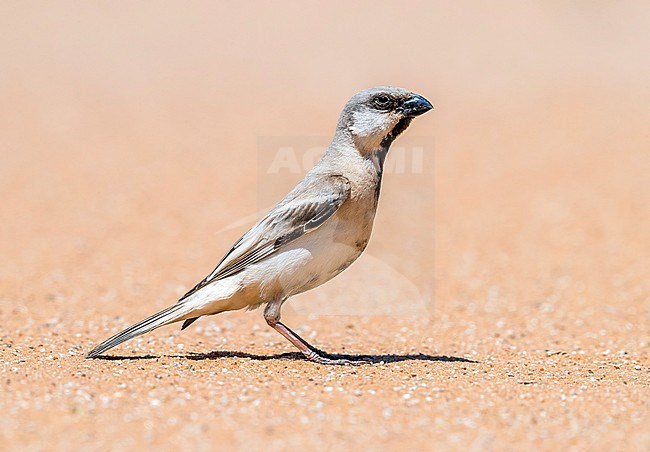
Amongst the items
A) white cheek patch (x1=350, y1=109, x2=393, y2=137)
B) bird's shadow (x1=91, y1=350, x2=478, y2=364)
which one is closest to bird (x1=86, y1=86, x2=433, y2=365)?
white cheek patch (x1=350, y1=109, x2=393, y2=137)

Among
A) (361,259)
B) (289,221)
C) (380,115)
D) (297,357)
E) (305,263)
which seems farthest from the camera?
(361,259)

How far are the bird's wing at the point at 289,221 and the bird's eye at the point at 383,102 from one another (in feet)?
2.29

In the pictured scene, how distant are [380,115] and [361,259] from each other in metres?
6.57

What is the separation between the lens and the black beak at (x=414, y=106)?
22.4ft

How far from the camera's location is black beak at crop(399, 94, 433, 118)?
6.82 m

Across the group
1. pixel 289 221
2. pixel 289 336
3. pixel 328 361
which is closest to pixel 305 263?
pixel 289 221

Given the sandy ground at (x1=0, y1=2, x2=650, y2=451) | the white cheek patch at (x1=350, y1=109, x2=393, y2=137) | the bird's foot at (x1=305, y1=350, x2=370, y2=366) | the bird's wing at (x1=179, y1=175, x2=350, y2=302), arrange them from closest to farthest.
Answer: the sandy ground at (x1=0, y1=2, x2=650, y2=451)
the bird's wing at (x1=179, y1=175, x2=350, y2=302)
the bird's foot at (x1=305, y1=350, x2=370, y2=366)
the white cheek patch at (x1=350, y1=109, x2=393, y2=137)

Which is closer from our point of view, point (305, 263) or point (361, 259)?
point (305, 263)

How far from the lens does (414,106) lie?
684 cm

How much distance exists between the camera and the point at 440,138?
856 inches

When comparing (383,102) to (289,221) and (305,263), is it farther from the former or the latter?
(305,263)

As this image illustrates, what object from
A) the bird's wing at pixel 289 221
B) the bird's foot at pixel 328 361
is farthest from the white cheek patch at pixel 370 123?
the bird's foot at pixel 328 361

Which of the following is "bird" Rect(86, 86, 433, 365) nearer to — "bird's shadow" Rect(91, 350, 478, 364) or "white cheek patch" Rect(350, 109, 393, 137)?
"white cheek patch" Rect(350, 109, 393, 137)

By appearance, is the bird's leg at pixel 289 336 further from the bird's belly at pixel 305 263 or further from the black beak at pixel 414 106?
the black beak at pixel 414 106
